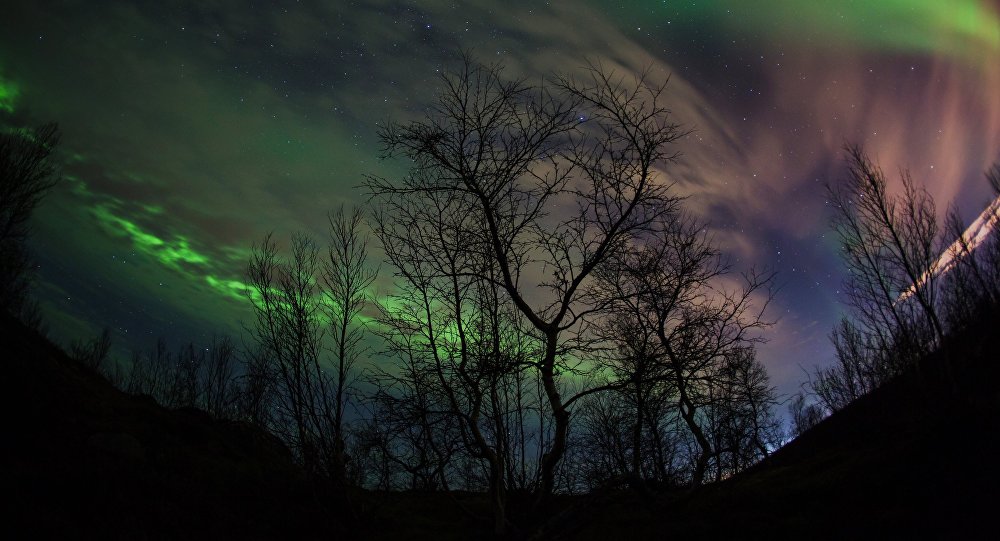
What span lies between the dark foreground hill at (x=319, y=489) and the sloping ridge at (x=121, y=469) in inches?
1.9

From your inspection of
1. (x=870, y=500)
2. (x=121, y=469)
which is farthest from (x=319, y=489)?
(x=870, y=500)

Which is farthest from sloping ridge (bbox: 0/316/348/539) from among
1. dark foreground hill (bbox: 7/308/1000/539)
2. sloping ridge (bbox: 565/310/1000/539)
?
sloping ridge (bbox: 565/310/1000/539)

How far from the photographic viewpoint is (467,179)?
8891mm

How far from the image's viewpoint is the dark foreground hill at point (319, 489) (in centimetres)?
684

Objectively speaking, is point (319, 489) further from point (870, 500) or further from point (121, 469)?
point (870, 500)

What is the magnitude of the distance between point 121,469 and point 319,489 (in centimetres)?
494

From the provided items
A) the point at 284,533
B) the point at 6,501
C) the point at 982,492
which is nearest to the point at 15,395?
the point at 6,501

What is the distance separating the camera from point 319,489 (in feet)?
45.2

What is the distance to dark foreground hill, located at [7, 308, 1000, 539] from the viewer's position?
684cm

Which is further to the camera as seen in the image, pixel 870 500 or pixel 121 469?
pixel 121 469

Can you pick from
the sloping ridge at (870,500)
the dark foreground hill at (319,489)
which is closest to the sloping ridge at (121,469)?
the dark foreground hill at (319,489)

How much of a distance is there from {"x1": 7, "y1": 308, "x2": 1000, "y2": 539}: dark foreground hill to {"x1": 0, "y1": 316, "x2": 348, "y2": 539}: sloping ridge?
0.05 metres

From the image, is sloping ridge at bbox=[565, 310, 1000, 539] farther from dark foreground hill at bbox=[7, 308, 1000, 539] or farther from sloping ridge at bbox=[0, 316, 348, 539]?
sloping ridge at bbox=[0, 316, 348, 539]

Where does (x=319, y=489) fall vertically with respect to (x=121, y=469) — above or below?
below
